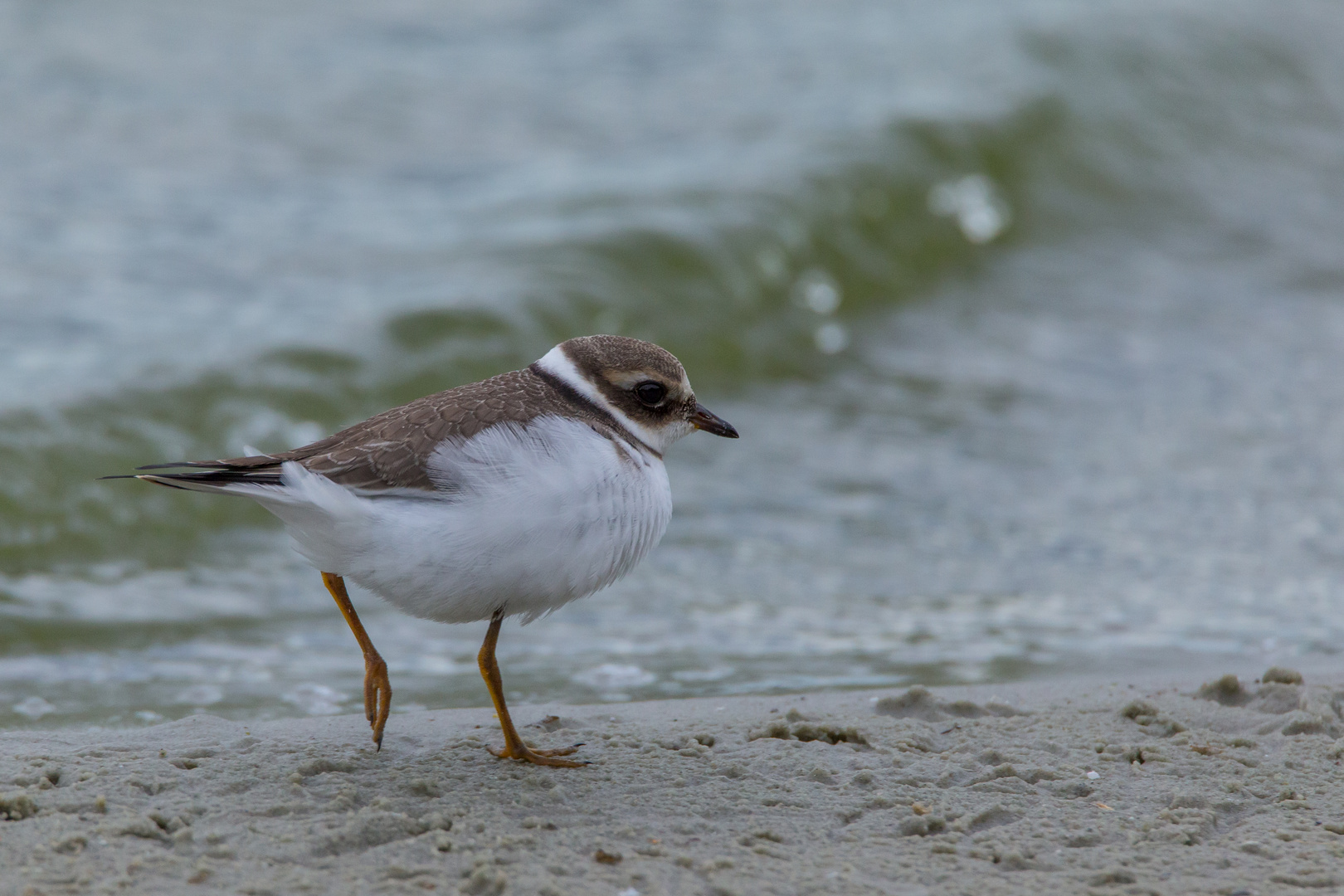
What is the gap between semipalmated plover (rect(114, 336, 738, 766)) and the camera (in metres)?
3.62

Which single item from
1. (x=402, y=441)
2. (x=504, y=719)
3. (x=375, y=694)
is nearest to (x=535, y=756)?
(x=504, y=719)

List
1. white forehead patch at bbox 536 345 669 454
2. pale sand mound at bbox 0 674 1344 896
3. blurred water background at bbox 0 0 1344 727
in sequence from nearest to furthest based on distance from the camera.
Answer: pale sand mound at bbox 0 674 1344 896 → white forehead patch at bbox 536 345 669 454 → blurred water background at bbox 0 0 1344 727

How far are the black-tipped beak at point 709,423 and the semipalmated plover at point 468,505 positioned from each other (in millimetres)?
481

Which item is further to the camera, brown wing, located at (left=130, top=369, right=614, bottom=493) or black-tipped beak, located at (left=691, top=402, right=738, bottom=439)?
black-tipped beak, located at (left=691, top=402, right=738, bottom=439)

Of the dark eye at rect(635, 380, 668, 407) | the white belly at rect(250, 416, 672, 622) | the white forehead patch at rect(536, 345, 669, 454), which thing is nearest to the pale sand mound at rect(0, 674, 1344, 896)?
the white belly at rect(250, 416, 672, 622)

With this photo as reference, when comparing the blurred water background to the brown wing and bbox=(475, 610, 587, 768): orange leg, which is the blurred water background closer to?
bbox=(475, 610, 587, 768): orange leg

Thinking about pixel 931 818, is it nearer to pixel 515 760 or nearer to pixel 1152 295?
pixel 515 760

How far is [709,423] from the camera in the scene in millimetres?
4535

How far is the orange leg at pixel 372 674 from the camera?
13.0 ft

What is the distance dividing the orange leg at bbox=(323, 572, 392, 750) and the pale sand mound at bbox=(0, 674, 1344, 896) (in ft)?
0.32

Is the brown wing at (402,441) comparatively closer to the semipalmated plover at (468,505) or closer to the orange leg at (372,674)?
the semipalmated plover at (468,505)

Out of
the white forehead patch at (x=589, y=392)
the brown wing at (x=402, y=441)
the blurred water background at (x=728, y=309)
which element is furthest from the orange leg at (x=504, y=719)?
the blurred water background at (x=728, y=309)

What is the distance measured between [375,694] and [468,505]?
795 mm

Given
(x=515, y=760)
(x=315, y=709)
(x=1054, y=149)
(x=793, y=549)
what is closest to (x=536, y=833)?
(x=515, y=760)
